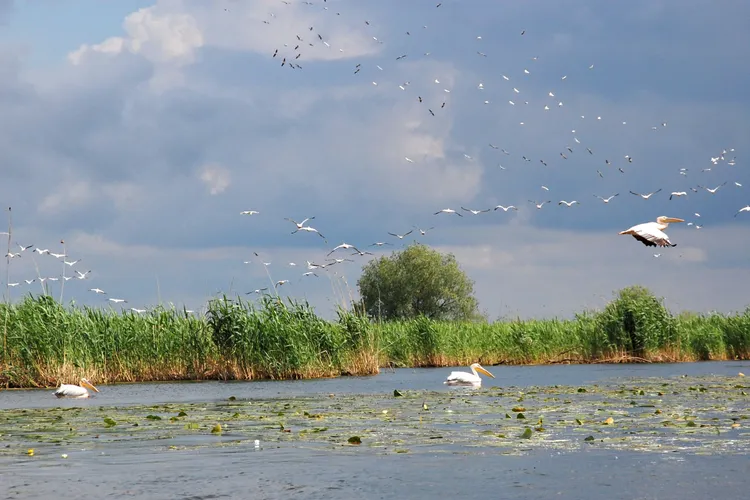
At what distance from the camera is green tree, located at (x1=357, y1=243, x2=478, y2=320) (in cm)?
9406

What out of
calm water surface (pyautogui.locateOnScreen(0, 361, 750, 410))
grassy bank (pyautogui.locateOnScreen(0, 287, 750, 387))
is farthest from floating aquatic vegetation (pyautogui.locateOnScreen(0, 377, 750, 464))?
grassy bank (pyautogui.locateOnScreen(0, 287, 750, 387))

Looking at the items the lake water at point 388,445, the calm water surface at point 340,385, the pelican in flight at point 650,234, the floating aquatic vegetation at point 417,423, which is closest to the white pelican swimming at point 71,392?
the calm water surface at point 340,385

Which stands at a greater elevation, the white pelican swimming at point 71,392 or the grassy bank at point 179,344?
the grassy bank at point 179,344

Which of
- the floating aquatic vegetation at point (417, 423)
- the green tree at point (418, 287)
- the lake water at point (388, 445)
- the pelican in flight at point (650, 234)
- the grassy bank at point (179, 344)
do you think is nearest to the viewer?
the lake water at point (388, 445)

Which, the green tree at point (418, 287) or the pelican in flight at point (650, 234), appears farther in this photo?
the green tree at point (418, 287)

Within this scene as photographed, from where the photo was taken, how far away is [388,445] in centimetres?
1520

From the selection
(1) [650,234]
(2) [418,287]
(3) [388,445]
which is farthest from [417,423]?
(2) [418,287]

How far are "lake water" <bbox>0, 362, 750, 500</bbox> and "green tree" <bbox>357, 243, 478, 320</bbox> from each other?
66395mm

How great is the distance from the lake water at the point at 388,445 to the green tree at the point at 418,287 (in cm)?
6639

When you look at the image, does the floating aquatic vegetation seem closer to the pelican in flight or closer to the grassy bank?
the pelican in flight

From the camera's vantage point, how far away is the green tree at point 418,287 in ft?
309

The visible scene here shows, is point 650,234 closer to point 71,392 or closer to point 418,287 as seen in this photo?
point 71,392

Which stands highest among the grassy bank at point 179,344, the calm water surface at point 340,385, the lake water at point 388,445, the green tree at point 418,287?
the green tree at point 418,287

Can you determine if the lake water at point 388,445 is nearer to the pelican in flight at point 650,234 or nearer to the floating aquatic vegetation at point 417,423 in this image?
the floating aquatic vegetation at point 417,423
